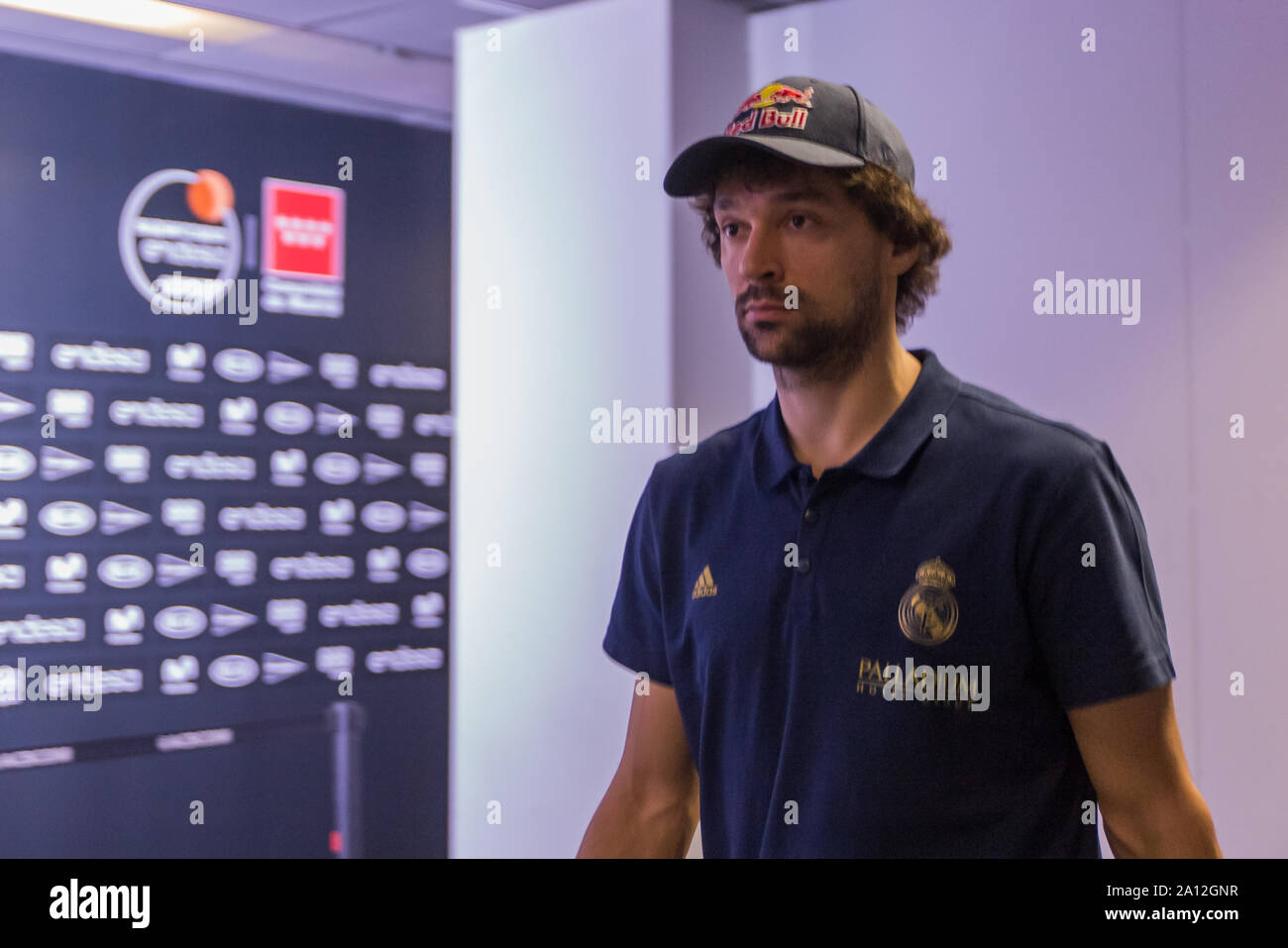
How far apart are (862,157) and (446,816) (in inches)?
130

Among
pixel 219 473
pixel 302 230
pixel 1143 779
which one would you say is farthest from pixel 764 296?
pixel 302 230

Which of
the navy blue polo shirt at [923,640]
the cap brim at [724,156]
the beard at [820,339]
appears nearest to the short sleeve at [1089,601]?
the navy blue polo shirt at [923,640]

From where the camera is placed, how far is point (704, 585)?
125 centimetres

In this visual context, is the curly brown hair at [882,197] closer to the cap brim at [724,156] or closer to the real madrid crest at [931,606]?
the cap brim at [724,156]

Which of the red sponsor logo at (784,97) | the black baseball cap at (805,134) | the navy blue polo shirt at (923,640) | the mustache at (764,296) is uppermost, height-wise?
the red sponsor logo at (784,97)

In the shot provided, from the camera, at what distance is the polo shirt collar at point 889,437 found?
1.20m

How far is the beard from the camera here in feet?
4.02

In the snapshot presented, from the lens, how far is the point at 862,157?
1265mm

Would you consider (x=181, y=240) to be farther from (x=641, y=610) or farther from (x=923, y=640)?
(x=923, y=640)

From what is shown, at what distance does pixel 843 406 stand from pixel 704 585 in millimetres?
222

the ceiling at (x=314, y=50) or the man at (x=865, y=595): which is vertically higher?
the ceiling at (x=314, y=50)

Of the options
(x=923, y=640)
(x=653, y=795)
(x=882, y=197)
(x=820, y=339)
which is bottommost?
(x=653, y=795)
